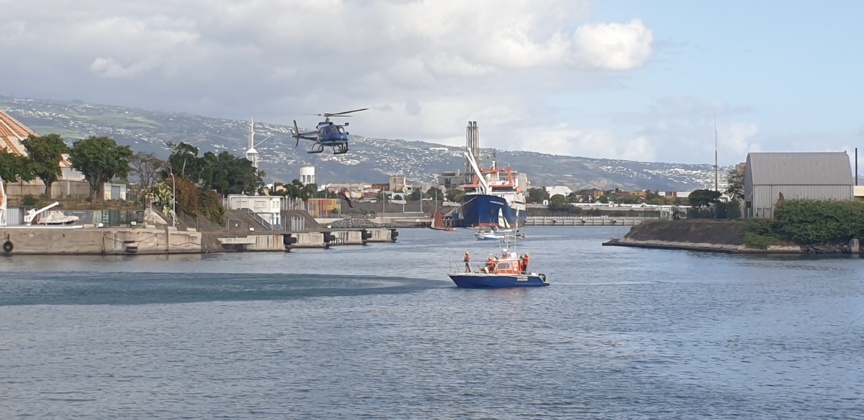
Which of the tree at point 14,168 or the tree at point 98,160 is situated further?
the tree at point 98,160

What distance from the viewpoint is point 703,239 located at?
504 ft

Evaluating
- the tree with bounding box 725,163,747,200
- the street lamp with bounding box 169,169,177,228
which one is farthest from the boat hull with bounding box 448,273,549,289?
the tree with bounding box 725,163,747,200

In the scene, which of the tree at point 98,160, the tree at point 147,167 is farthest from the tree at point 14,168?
the tree at point 147,167

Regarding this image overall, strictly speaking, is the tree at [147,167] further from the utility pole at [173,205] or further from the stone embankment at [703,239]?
the stone embankment at [703,239]

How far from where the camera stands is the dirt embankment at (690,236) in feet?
483

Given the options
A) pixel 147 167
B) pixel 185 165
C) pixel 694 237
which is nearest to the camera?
pixel 694 237

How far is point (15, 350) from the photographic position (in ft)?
177

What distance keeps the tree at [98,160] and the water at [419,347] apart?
53.7 metres

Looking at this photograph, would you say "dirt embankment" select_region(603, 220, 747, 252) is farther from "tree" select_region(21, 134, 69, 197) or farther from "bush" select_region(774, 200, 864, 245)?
"tree" select_region(21, 134, 69, 197)

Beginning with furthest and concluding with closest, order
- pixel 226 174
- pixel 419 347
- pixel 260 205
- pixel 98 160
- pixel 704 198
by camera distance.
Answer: pixel 704 198
pixel 226 174
pixel 260 205
pixel 98 160
pixel 419 347

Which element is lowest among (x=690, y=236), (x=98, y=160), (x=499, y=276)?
(x=499, y=276)

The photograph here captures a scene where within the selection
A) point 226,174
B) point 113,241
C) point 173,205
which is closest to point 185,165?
point 226,174

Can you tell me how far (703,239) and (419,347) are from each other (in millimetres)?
105503

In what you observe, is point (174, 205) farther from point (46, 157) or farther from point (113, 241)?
point (46, 157)
